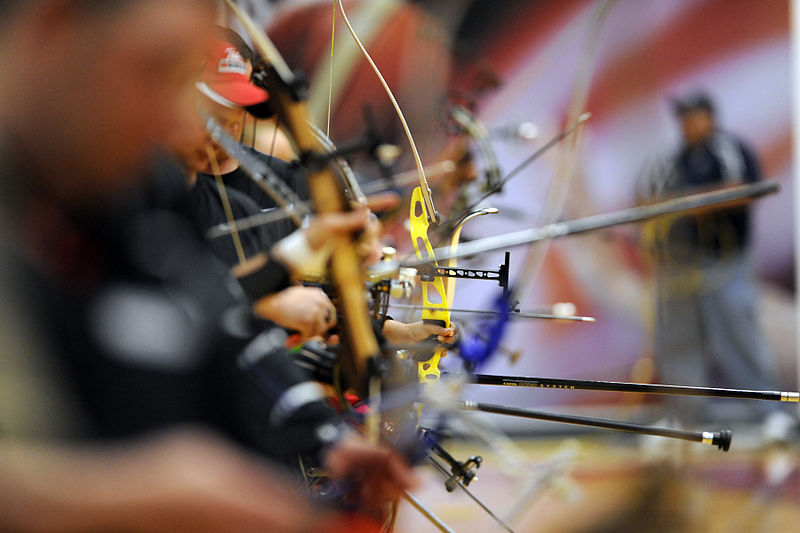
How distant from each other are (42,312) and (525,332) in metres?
2.83

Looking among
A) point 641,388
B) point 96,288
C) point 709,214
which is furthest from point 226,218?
point 709,214

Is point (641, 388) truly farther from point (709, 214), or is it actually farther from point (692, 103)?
point (692, 103)

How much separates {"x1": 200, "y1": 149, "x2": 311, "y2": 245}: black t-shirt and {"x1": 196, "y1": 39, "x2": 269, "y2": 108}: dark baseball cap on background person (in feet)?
0.24

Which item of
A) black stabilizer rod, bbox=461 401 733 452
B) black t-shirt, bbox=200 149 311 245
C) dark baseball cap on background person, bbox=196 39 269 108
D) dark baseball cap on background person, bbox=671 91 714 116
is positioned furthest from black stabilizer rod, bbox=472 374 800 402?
dark baseball cap on background person, bbox=671 91 714 116

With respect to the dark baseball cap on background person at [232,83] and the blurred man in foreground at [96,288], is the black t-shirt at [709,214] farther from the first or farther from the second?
the blurred man in foreground at [96,288]

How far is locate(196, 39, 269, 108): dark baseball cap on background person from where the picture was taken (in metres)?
0.92

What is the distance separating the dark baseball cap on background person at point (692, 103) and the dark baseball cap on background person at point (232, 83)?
306 centimetres

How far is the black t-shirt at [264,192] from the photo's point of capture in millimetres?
963

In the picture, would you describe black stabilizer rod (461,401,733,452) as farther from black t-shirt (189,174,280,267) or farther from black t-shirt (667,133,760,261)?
black t-shirt (667,133,760,261)

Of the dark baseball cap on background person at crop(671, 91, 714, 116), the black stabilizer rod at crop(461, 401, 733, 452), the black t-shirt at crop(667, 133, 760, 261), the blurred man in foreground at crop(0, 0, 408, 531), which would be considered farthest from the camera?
the dark baseball cap on background person at crop(671, 91, 714, 116)

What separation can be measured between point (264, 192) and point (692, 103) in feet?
10.2

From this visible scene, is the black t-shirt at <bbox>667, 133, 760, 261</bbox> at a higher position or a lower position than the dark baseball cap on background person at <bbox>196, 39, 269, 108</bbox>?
higher

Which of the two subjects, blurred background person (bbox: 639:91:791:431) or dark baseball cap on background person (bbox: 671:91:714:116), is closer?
blurred background person (bbox: 639:91:791:431)

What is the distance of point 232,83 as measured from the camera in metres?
0.95
